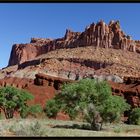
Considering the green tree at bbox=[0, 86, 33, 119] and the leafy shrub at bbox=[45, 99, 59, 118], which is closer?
the green tree at bbox=[0, 86, 33, 119]

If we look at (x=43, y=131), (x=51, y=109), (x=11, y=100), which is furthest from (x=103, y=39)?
(x=43, y=131)

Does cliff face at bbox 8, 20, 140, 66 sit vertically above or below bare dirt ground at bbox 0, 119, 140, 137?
above

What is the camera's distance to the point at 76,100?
26891 mm

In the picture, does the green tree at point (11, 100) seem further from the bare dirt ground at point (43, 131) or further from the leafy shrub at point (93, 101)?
the bare dirt ground at point (43, 131)

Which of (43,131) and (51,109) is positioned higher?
(51,109)

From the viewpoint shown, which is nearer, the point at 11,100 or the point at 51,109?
the point at 11,100

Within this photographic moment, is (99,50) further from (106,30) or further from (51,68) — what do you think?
(51,68)

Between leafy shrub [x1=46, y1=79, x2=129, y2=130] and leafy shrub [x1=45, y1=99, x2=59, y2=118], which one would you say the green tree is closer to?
leafy shrub [x1=45, y1=99, x2=59, y2=118]

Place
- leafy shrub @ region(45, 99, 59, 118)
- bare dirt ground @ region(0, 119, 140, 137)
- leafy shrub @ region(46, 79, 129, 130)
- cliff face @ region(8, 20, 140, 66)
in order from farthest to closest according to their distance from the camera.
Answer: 1. cliff face @ region(8, 20, 140, 66)
2. leafy shrub @ region(45, 99, 59, 118)
3. leafy shrub @ region(46, 79, 129, 130)
4. bare dirt ground @ region(0, 119, 140, 137)

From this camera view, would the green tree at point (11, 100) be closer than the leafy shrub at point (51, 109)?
Yes

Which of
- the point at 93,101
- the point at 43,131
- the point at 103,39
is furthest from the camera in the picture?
the point at 103,39

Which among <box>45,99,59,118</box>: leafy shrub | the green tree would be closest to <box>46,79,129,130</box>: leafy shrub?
the green tree

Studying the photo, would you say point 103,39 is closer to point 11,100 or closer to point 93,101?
point 11,100

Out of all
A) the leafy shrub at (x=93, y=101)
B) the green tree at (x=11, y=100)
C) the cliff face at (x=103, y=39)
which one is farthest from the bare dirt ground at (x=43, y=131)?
the cliff face at (x=103, y=39)
